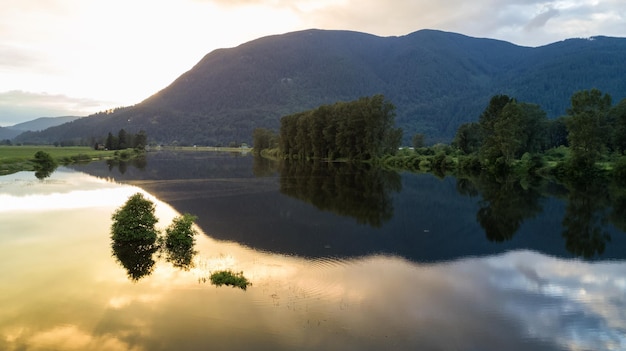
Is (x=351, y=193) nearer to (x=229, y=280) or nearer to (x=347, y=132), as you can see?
(x=229, y=280)

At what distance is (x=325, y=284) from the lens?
19578 millimetres

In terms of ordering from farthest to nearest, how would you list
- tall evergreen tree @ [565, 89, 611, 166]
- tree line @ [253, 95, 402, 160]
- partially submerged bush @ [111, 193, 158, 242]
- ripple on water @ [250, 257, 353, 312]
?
tree line @ [253, 95, 402, 160]
tall evergreen tree @ [565, 89, 611, 166]
partially submerged bush @ [111, 193, 158, 242]
ripple on water @ [250, 257, 353, 312]

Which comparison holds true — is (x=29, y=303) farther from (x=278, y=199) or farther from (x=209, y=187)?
(x=209, y=187)

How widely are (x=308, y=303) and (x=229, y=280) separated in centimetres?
424

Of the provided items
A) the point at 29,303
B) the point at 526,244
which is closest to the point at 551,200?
the point at 526,244

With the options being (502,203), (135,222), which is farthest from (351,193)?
(135,222)

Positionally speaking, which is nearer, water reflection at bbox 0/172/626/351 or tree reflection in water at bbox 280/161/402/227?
water reflection at bbox 0/172/626/351

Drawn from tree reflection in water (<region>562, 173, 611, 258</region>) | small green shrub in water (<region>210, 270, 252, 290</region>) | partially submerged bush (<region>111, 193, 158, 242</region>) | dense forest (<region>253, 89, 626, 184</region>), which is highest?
dense forest (<region>253, 89, 626, 184</region>)

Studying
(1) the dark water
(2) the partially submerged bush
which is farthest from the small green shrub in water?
(2) the partially submerged bush

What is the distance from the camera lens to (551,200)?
45.0m

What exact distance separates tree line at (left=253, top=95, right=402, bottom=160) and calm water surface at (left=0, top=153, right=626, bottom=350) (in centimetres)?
6138

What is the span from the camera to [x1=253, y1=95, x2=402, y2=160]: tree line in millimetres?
98812

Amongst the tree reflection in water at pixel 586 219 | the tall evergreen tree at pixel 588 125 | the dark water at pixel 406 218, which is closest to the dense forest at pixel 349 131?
the tall evergreen tree at pixel 588 125

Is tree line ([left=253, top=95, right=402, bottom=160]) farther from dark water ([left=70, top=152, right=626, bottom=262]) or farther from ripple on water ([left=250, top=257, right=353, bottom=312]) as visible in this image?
ripple on water ([left=250, top=257, right=353, bottom=312])
